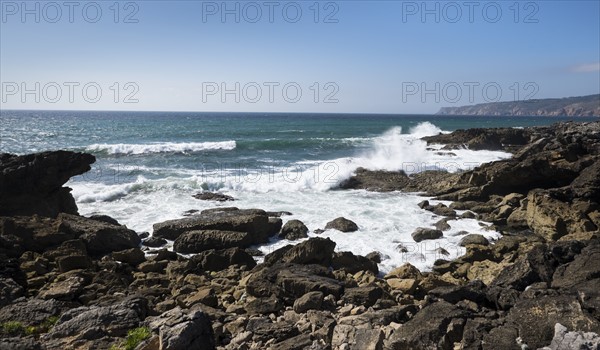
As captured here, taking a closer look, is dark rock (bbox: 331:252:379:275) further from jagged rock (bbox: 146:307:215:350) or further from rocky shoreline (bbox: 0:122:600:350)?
jagged rock (bbox: 146:307:215:350)

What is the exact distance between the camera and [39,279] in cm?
952

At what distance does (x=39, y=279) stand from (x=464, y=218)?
14258 mm

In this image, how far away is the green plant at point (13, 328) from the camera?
638 centimetres

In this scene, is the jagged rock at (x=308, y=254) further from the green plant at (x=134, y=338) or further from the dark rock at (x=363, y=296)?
the green plant at (x=134, y=338)

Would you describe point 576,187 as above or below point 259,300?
above

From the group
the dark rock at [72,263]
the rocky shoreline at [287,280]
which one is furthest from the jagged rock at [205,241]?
the dark rock at [72,263]

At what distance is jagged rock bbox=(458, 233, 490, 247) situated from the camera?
509 inches

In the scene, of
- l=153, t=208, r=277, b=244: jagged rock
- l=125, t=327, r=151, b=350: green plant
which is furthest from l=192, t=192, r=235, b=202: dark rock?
l=125, t=327, r=151, b=350: green plant

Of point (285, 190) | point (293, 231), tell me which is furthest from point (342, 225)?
point (285, 190)

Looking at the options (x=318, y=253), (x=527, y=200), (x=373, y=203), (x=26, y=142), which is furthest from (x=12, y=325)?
(x=26, y=142)

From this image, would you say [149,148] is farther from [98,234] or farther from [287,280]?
[287,280]

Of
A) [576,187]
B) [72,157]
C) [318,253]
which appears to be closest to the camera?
[318,253]

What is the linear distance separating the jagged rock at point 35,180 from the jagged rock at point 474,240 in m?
14.0

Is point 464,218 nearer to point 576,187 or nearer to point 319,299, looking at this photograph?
point 576,187
